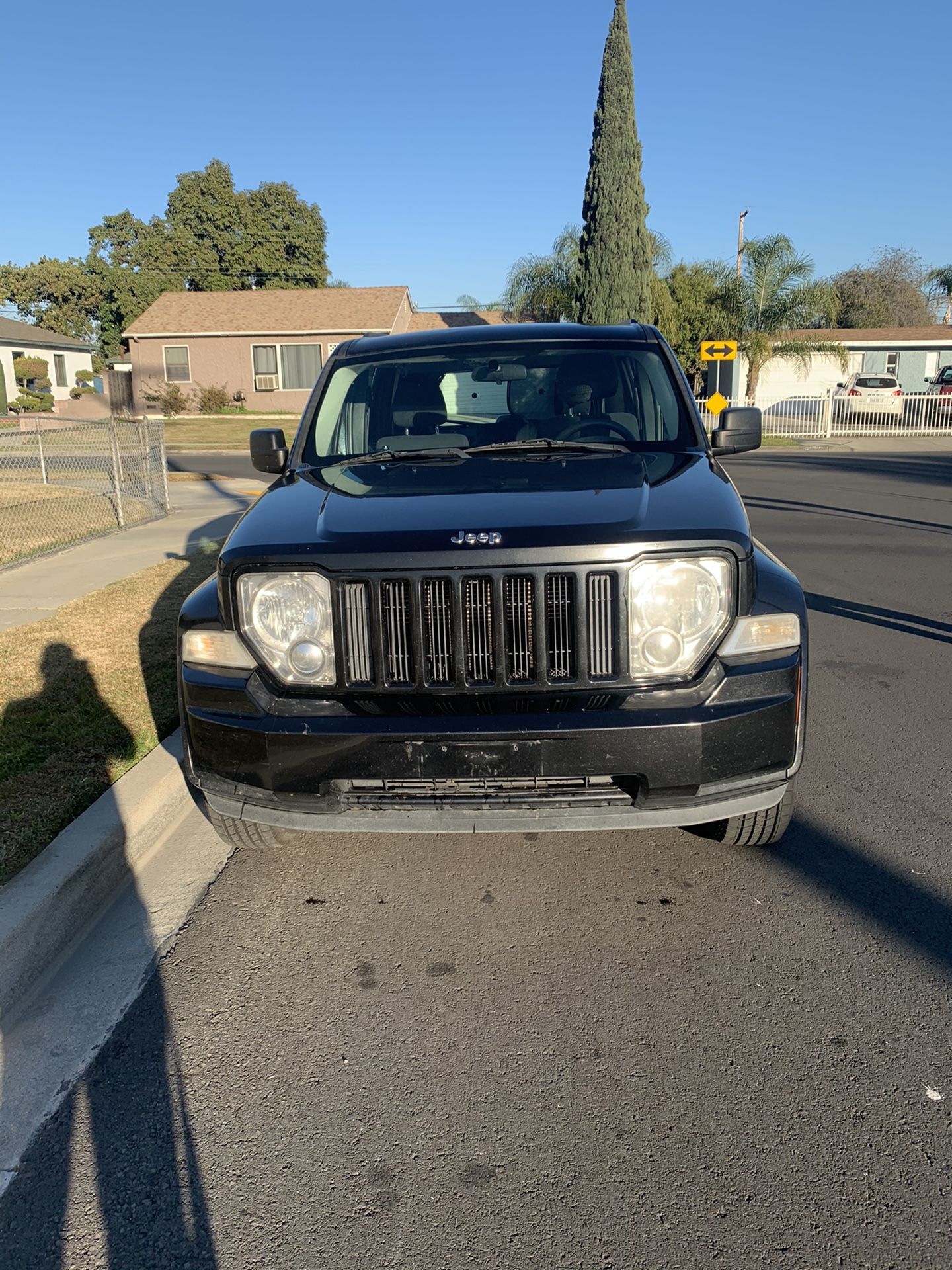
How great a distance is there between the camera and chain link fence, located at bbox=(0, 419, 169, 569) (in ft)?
38.8

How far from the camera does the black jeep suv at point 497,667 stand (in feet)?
9.92

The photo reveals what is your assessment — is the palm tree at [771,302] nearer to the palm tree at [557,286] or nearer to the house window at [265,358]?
the palm tree at [557,286]

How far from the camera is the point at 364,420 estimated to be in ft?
15.4

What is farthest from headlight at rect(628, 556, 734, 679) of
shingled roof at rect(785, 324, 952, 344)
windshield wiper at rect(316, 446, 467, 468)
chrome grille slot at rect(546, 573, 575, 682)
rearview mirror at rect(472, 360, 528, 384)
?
shingled roof at rect(785, 324, 952, 344)

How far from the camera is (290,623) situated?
322 cm

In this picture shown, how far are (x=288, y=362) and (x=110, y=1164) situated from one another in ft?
141

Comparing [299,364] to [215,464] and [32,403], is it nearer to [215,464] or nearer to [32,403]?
[32,403]

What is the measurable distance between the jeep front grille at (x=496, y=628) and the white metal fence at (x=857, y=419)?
99.5ft

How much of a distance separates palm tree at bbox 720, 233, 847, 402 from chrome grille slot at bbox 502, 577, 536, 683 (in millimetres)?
35612

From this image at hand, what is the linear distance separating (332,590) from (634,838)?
1.70m

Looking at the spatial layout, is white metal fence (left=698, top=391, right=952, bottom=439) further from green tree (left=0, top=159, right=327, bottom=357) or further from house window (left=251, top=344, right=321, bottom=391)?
green tree (left=0, top=159, right=327, bottom=357)

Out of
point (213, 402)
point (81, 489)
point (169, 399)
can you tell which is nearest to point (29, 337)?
point (169, 399)

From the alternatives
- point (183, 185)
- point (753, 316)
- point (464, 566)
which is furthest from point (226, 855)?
point (183, 185)

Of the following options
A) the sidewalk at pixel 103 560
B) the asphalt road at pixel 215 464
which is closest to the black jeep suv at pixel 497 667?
the sidewalk at pixel 103 560
